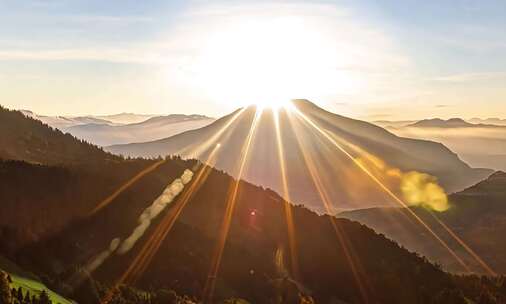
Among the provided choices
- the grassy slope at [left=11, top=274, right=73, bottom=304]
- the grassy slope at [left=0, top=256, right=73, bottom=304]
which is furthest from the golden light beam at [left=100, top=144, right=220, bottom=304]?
the grassy slope at [left=11, top=274, right=73, bottom=304]

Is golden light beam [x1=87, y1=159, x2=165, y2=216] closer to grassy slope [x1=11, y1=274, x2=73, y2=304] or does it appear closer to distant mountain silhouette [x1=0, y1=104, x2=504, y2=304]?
distant mountain silhouette [x1=0, y1=104, x2=504, y2=304]

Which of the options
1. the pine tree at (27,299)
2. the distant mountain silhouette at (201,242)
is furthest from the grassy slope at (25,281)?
the distant mountain silhouette at (201,242)

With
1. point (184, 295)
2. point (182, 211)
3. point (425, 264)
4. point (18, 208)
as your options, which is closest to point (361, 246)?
point (425, 264)

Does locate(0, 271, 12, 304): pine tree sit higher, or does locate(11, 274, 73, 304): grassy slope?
locate(0, 271, 12, 304): pine tree

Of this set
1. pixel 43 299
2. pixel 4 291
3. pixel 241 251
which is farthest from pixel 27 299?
pixel 241 251

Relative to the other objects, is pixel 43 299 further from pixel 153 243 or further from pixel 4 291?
pixel 153 243

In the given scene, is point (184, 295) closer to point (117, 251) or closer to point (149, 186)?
point (117, 251)

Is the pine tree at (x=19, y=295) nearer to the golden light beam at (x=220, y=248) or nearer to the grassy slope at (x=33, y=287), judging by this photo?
the grassy slope at (x=33, y=287)
